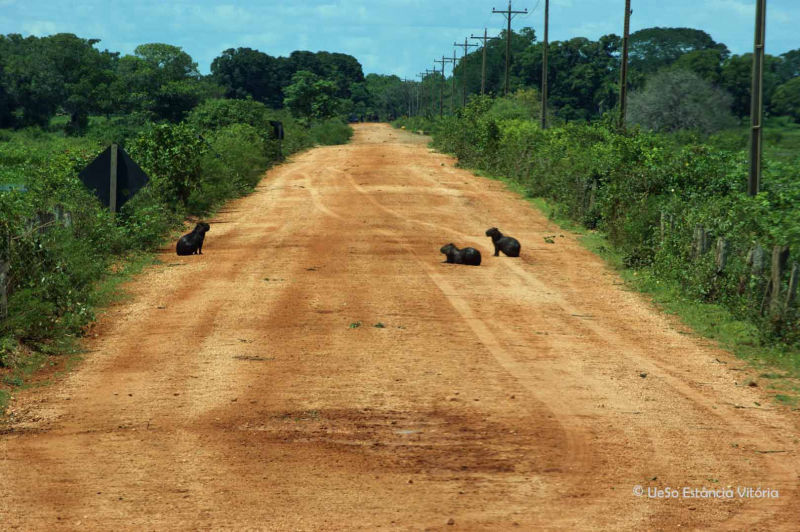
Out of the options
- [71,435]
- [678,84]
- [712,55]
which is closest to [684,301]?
[71,435]

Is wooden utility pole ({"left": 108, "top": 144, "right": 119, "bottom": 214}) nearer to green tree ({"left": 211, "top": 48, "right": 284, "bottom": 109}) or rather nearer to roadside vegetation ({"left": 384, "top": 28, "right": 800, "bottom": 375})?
roadside vegetation ({"left": 384, "top": 28, "right": 800, "bottom": 375})

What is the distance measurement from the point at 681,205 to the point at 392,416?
10120 millimetres

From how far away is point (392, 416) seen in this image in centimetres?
797

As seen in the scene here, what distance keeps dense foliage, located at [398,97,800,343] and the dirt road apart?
1.04 meters

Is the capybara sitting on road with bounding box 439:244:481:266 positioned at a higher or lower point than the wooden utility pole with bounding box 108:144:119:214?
lower

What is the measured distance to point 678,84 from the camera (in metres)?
Result: 68.3

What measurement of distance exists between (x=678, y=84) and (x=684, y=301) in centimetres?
5883

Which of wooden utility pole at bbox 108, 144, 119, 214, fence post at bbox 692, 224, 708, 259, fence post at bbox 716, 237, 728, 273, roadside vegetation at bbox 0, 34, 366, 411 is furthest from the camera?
wooden utility pole at bbox 108, 144, 119, 214

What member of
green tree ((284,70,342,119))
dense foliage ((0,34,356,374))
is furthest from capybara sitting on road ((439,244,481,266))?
green tree ((284,70,342,119))

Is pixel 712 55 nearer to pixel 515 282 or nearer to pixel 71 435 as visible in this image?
pixel 515 282

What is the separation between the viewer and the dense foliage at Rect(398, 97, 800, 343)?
1228 centimetres

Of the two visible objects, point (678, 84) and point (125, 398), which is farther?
point (678, 84)

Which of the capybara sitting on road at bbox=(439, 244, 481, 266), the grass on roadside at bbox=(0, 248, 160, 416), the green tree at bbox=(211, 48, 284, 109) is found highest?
the green tree at bbox=(211, 48, 284, 109)

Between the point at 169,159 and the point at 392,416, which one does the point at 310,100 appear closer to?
the point at 169,159
